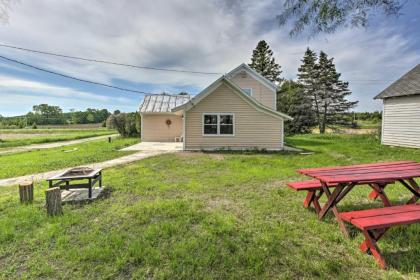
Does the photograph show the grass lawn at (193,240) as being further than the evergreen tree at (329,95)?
No

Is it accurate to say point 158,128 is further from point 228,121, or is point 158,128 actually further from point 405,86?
point 405,86

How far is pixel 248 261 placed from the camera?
2316 millimetres

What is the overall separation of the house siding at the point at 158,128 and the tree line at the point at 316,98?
19691 mm

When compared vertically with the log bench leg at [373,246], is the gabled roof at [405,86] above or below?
above

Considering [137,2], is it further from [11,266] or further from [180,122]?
[180,122]

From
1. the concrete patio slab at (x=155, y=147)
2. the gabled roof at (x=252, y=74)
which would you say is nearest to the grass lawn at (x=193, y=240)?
the concrete patio slab at (x=155, y=147)

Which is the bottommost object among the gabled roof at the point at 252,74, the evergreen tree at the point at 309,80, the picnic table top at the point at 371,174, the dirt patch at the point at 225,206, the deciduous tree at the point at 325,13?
the dirt patch at the point at 225,206

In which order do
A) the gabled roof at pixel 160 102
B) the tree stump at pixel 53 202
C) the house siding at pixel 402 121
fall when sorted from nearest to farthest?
the tree stump at pixel 53 202, the house siding at pixel 402 121, the gabled roof at pixel 160 102

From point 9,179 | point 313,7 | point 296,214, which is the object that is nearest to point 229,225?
point 296,214

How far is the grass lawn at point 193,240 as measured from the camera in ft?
7.17

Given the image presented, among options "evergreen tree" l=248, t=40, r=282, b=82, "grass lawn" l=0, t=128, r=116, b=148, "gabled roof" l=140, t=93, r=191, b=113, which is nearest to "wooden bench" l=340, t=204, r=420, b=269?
"gabled roof" l=140, t=93, r=191, b=113

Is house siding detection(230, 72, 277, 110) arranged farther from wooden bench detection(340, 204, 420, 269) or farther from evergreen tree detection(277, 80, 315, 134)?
evergreen tree detection(277, 80, 315, 134)

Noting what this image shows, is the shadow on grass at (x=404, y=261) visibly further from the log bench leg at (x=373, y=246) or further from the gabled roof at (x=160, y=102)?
the gabled roof at (x=160, y=102)

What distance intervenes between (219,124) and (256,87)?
627 centimetres
